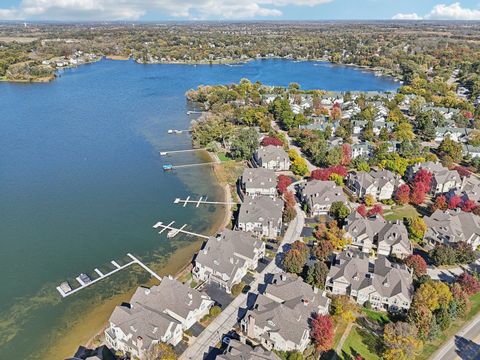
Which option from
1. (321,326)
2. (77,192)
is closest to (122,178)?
(77,192)

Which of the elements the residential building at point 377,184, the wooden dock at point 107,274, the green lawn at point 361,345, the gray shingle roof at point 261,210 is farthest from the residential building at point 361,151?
the wooden dock at point 107,274

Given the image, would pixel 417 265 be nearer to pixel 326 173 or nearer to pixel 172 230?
pixel 326 173

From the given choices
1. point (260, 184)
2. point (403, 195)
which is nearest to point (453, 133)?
point (403, 195)

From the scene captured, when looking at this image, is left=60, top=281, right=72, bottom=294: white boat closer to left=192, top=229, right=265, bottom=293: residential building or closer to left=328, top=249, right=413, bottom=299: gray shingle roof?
left=192, top=229, right=265, bottom=293: residential building

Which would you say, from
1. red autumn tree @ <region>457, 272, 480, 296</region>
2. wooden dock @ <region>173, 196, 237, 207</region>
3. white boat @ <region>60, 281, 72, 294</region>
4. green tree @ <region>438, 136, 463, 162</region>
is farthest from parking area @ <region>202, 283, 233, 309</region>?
green tree @ <region>438, 136, 463, 162</region>

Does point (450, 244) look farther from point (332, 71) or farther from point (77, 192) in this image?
point (332, 71)

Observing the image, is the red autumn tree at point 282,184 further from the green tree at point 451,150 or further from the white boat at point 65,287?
the green tree at point 451,150
